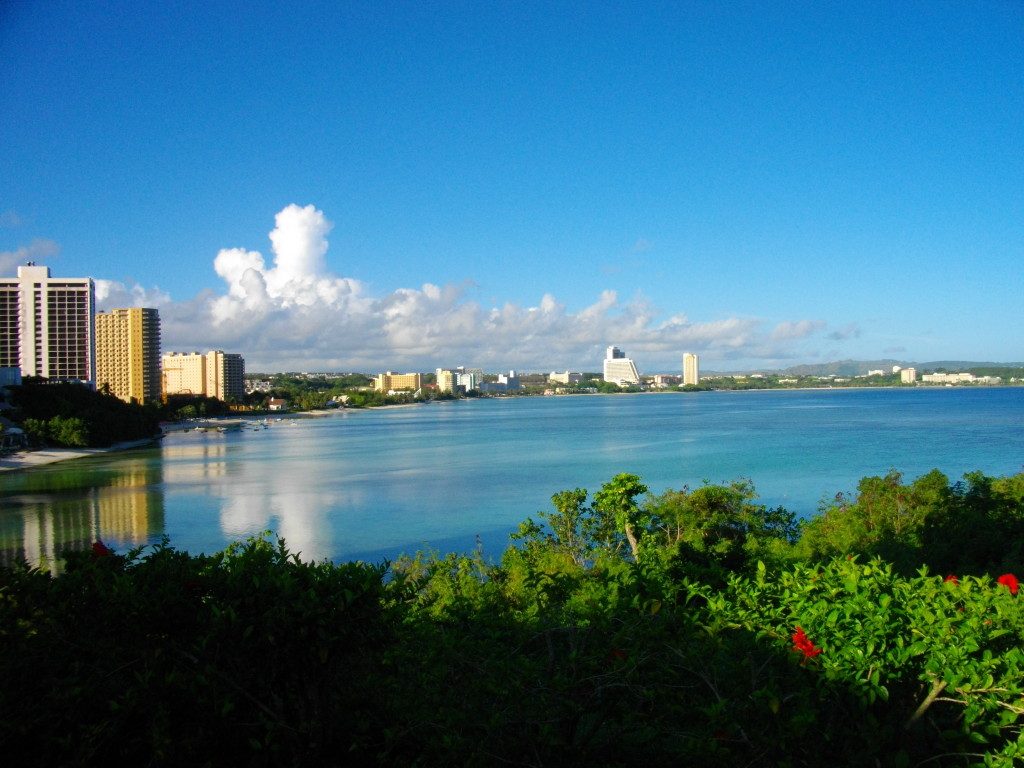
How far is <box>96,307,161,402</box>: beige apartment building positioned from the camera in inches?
3391

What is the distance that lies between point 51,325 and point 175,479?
42401mm

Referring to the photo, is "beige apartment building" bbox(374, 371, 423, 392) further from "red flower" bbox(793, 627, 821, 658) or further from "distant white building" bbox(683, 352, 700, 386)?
"red flower" bbox(793, 627, 821, 658)

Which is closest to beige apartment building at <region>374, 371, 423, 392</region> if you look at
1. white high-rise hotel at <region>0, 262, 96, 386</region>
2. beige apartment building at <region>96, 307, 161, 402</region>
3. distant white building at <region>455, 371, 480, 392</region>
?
distant white building at <region>455, 371, 480, 392</region>

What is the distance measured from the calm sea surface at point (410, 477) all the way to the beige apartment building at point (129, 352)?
121 ft

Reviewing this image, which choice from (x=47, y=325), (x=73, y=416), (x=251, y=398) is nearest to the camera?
(x=73, y=416)

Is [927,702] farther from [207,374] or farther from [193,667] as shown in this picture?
[207,374]

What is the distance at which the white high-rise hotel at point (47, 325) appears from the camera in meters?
62.5

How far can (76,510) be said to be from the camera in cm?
2239

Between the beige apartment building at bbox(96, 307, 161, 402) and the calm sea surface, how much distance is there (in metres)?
36.9

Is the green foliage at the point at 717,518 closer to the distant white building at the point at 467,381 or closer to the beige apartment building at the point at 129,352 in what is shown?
the beige apartment building at the point at 129,352

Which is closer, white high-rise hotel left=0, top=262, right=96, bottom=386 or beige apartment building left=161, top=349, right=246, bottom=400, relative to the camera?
white high-rise hotel left=0, top=262, right=96, bottom=386

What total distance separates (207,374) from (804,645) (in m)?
120

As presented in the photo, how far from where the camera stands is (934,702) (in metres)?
2.28

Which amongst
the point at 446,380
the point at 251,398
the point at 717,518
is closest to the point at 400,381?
the point at 446,380
